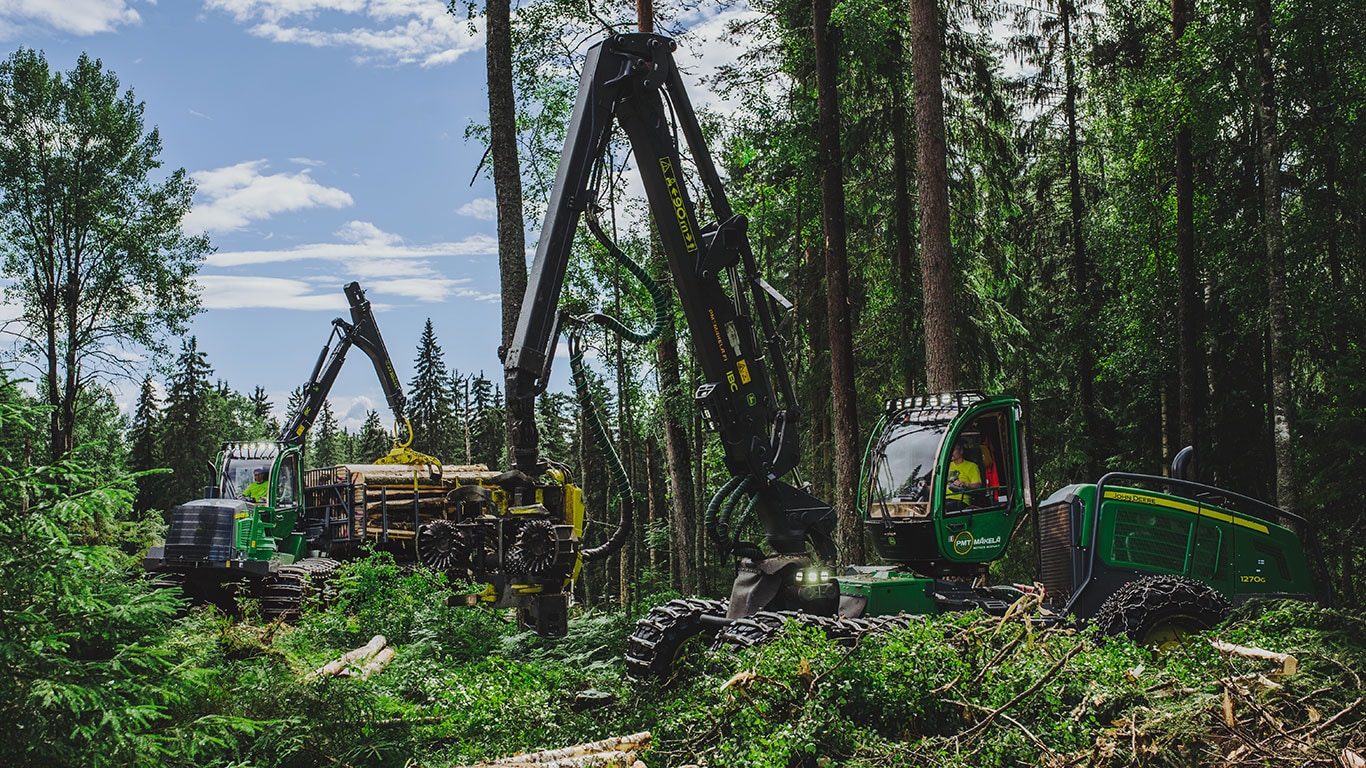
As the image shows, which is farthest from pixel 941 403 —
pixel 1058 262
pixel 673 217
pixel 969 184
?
pixel 1058 262

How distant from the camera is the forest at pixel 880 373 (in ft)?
16.5

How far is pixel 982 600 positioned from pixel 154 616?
6204mm

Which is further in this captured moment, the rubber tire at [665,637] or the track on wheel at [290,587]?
the track on wheel at [290,587]

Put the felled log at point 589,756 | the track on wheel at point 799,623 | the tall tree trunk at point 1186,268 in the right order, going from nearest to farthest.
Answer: the felled log at point 589,756 → the track on wheel at point 799,623 → the tall tree trunk at point 1186,268

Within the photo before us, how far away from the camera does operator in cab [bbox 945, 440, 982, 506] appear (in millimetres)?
8461

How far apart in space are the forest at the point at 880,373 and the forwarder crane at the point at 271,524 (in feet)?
6.66

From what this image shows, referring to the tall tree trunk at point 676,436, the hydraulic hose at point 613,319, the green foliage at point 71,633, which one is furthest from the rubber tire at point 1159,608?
the tall tree trunk at point 676,436

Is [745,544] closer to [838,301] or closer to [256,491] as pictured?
[838,301]

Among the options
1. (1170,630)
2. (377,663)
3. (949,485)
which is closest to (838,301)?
(949,485)

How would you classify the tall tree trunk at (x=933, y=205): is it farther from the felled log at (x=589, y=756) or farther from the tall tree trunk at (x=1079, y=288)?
the tall tree trunk at (x=1079, y=288)

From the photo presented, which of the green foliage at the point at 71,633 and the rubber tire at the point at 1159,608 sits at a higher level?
the green foliage at the point at 71,633

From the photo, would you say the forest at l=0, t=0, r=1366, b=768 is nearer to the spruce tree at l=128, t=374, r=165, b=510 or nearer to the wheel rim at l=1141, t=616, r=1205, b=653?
the wheel rim at l=1141, t=616, r=1205, b=653

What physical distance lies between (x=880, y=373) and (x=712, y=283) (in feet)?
39.5

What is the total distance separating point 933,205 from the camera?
12.4 meters
